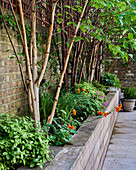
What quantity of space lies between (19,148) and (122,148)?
2759 mm

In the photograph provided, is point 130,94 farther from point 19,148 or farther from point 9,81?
point 19,148

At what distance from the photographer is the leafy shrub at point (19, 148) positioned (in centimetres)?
162

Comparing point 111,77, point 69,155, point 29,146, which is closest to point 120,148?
point 69,155

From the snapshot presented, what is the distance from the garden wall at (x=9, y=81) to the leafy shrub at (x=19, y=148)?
39.6 inches

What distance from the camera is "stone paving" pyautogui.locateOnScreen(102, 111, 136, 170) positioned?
10.7ft

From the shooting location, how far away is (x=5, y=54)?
278 centimetres

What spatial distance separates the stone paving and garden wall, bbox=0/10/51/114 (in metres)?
1.53

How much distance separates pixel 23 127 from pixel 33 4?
3.60 feet

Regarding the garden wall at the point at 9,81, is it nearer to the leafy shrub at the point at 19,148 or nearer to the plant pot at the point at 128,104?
the leafy shrub at the point at 19,148

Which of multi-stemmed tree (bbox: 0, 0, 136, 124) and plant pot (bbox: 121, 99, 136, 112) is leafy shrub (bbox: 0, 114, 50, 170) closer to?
multi-stemmed tree (bbox: 0, 0, 136, 124)

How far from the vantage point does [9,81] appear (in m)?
2.90

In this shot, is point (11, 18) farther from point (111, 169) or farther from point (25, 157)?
point (111, 169)

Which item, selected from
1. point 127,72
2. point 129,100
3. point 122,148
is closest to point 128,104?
point 129,100

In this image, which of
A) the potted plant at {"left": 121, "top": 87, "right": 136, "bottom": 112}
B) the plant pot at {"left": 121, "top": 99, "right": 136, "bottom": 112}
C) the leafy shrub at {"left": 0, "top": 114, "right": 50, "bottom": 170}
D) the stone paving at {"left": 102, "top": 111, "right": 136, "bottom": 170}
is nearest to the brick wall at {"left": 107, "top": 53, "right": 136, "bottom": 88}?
the potted plant at {"left": 121, "top": 87, "right": 136, "bottom": 112}
